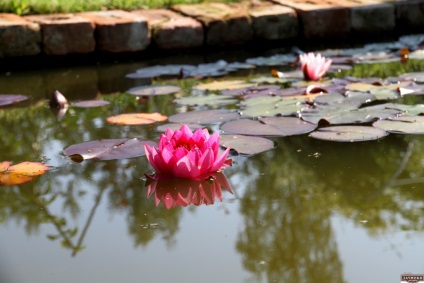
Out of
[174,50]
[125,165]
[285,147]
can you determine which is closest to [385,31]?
[174,50]

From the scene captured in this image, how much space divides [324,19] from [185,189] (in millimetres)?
2938

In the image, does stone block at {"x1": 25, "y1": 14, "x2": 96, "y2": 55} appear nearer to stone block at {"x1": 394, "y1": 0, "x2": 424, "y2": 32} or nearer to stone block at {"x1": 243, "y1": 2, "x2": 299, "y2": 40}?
stone block at {"x1": 243, "y1": 2, "x2": 299, "y2": 40}

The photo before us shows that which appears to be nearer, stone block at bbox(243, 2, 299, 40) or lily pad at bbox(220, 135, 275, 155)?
lily pad at bbox(220, 135, 275, 155)

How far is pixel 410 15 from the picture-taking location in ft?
16.4

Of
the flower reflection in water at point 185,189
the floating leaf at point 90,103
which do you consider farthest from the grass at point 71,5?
the flower reflection in water at point 185,189

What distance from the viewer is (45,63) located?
169 inches

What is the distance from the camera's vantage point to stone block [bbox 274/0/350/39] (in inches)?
185

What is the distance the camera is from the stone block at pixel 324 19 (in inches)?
185

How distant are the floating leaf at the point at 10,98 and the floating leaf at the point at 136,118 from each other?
0.67 m

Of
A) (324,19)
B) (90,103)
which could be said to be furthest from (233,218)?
(324,19)

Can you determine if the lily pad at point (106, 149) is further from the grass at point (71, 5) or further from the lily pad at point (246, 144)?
the grass at point (71, 5)

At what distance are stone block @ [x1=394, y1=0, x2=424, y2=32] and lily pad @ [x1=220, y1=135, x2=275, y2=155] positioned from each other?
2.82m

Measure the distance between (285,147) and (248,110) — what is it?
20.5 inches
